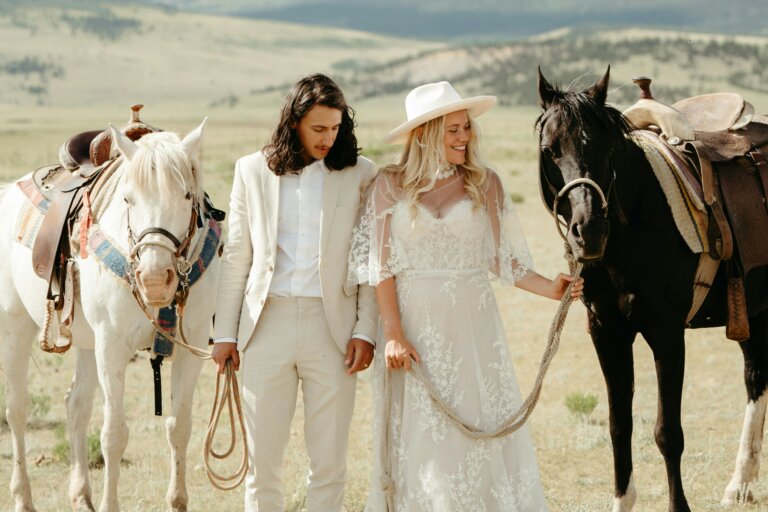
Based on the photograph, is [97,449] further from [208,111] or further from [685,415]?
[208,111]

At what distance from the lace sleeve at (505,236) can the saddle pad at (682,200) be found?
1012mm

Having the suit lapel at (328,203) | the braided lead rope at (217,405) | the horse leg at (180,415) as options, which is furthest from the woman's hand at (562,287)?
the horse leg at (180,415)

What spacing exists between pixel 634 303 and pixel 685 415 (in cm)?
325

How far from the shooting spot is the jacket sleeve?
4.26 metres

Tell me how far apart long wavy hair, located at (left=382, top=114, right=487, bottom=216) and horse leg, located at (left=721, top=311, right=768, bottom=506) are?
263cm

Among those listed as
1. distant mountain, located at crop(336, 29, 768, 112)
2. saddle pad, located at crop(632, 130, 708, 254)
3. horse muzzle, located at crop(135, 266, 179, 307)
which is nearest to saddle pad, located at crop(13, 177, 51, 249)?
horse muzzle, located at crop(135, 266, 179, 307)

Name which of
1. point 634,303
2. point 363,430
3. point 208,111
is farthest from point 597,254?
point 208,111

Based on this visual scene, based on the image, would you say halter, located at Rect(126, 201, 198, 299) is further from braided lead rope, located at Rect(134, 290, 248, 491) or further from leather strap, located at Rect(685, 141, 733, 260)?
leather strap, located at Rect(685, 141, 733, 260)

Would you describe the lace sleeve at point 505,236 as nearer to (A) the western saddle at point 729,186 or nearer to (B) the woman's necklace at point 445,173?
(B) the woman's necklace at point 445,173

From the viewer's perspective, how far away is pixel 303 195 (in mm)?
4207

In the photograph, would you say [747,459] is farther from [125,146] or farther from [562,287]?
[125,146]

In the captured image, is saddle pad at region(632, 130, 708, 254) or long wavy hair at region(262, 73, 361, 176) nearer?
long wavy hair at region(262, 73, 361, 176)

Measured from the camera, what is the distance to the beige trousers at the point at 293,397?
4.17 m

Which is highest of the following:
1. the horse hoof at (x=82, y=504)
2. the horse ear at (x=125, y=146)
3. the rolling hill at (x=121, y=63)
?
the rolling hill at (x=121, y=63)
